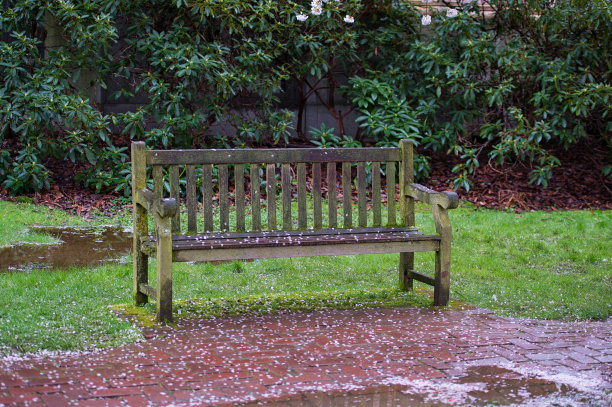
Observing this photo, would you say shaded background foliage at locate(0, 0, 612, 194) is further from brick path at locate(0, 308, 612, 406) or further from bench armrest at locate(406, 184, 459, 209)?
brick path at locate(0, 308, 612, 406)

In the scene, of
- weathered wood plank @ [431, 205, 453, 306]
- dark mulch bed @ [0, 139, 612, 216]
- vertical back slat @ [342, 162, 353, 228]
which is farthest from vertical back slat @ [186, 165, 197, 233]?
dark mulch bed @ [0, 139, 612, 216]

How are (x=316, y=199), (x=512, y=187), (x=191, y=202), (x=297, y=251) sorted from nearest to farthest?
1. (x=297, y=251)
2. (x=191, y=202)
3. (x=316, y=199)
4. (x=512, y=187)

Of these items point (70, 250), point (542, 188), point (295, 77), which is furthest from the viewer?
point (295, 77)

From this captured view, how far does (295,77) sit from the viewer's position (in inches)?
436

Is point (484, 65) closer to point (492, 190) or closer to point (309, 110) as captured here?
point (492, 190)

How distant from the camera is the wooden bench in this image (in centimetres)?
456

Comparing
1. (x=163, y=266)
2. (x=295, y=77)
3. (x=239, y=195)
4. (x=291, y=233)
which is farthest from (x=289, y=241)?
(x=295, y=77)

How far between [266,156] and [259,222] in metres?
0.48

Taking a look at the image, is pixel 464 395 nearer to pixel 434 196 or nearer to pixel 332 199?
pixel 434 196

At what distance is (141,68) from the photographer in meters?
9.81

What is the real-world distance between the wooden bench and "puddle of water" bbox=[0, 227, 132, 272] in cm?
160

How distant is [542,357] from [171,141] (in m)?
6.44

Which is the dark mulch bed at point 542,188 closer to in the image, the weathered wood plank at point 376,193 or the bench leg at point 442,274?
the weathered wood plank at point 376,193

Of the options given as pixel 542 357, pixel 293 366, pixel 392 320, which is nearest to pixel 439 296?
pixel 392 320
